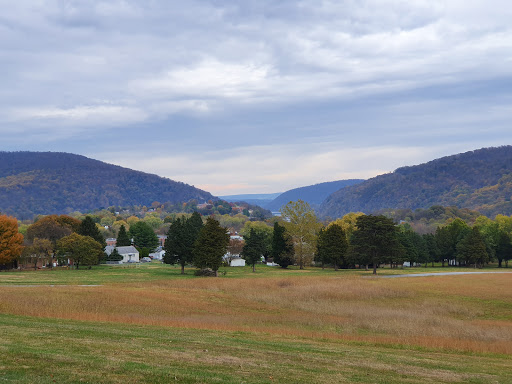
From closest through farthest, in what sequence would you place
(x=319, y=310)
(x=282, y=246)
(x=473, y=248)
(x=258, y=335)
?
(x=258, y=335) < (x=319, y=310) < (x=282, y=246) < (x=473, y=248)

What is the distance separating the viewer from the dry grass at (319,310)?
2802 cm

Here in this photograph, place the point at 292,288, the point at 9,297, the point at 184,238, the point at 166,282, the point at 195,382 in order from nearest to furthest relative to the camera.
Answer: the point at 195,382, the point at 9,297, the point at 292,288, the point at 166,282, the point at 184,238

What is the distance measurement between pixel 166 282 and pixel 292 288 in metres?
15.5

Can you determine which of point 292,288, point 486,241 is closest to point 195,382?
point 292,288

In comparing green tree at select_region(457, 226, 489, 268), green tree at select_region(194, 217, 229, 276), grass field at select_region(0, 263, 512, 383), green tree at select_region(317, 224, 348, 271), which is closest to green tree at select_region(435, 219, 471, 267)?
green tree at select_region(457, 226, 489, 268)

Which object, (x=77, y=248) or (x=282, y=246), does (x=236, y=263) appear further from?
(x=77, y=248)

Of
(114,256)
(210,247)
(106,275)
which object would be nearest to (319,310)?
(210,247)

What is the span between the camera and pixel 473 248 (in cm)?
10244

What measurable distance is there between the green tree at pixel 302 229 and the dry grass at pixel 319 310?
43.4 m

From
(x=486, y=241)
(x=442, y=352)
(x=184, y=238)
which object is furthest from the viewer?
(x=486, y=241)

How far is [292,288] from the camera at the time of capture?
2137 inches

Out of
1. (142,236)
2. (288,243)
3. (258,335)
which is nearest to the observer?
(258,335)

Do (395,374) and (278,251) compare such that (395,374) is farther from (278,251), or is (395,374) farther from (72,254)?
(278,251)

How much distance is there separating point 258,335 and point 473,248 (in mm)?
89228
